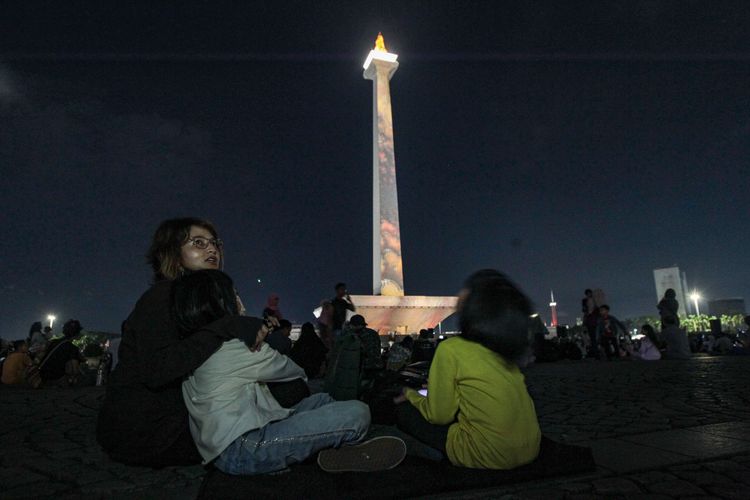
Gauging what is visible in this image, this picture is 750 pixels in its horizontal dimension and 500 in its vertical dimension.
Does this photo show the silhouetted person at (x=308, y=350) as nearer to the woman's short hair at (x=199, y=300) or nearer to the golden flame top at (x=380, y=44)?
the woman's short hair at (x=199, y=300)

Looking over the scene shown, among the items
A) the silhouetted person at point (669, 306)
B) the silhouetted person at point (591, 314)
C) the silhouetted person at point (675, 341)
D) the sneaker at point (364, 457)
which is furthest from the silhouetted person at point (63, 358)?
the silhouetted person at point (675, 341)

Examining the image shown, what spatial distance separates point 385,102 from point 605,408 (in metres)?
33.8

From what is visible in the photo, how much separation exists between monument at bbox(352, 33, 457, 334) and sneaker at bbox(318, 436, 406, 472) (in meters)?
26.0

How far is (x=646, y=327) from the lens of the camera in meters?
13.2

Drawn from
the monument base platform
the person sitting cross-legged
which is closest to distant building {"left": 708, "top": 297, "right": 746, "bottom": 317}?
the monument base platform

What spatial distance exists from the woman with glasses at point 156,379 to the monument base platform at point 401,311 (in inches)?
1005

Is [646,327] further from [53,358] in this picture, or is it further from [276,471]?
[53,358]

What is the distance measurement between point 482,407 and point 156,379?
1.78 meters

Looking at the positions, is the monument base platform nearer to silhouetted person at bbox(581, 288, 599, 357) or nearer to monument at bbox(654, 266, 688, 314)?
silhouetted person at bbox(581, 288, 599, 357)

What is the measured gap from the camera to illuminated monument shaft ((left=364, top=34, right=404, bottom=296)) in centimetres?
3234

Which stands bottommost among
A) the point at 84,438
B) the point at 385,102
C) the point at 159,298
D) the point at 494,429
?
the point at 84,438

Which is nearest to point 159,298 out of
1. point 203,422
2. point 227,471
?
point 203,422

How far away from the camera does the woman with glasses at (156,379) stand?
7.90ft

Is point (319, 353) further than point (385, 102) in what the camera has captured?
No
